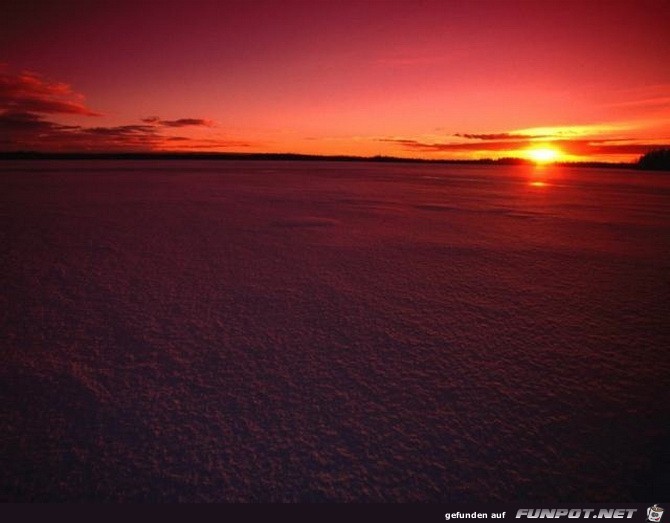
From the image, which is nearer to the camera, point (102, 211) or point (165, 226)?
point (165, 226)

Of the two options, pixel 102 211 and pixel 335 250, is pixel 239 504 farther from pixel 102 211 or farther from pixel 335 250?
pixel 102 211

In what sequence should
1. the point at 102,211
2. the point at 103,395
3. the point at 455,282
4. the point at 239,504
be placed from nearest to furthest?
the point at 239,504 → the point at 103,395 → the point at 455,282 → the point at 102,211

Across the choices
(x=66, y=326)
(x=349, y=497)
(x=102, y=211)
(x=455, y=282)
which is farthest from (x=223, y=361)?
(x=102, y=211)

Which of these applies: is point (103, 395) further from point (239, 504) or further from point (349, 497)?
point (349, 497)

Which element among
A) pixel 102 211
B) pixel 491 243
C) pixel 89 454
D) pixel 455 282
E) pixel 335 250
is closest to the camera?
pixel 89 454

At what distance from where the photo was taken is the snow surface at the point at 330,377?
99 cm

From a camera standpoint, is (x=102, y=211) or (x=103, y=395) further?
(x=102, y=211)

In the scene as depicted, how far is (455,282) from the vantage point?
2559 millimetres

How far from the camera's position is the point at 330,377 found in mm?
1417

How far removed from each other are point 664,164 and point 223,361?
58.0 metres

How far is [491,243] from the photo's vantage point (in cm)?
384

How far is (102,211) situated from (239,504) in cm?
579

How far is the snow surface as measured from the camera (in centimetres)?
99

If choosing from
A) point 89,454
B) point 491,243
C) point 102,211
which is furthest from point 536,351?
point 102,211
